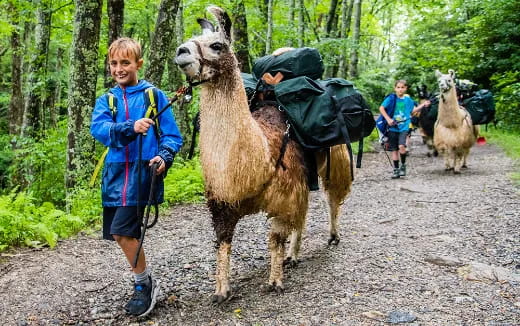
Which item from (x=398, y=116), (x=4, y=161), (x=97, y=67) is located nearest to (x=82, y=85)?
(x=97, y=67)

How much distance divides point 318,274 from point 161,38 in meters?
4.78

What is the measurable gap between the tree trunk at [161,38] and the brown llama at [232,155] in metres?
3.87

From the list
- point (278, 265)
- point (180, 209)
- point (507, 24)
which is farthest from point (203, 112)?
point (507, 24)

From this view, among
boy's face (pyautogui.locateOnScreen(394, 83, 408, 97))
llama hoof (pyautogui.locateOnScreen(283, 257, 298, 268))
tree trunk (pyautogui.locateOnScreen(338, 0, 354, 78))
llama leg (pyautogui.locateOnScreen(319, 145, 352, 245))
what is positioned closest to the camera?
llama hoof (pyautogui.locateOnScreen(283, 257, 298, 268))

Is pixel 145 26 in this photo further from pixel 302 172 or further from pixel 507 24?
pixel 302 172

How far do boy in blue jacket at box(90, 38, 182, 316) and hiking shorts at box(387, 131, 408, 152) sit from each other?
309 inches

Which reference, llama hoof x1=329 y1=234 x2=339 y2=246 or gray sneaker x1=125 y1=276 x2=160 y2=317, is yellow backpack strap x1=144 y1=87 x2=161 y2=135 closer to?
gray sneaker x1=125 y1=276 x2=160 y2=317

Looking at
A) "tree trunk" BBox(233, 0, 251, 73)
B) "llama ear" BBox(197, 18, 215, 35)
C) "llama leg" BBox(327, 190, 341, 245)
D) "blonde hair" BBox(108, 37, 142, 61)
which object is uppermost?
"tree trunk" BBox(233, 0, 251, 73)

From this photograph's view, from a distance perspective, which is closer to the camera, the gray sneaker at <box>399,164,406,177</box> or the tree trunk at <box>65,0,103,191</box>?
the tree trunk at <box>65,0,103,191</box>

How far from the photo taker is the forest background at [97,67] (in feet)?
22.4

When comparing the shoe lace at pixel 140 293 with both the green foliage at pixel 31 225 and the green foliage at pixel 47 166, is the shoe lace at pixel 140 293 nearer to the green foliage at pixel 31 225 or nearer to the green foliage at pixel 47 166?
the green foliage at pixel 31 225

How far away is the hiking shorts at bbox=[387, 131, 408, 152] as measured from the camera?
10586 mm

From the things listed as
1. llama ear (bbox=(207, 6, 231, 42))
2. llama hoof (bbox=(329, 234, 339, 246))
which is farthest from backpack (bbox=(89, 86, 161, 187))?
llama hoof (bbox=(329, 234, 339, 246))

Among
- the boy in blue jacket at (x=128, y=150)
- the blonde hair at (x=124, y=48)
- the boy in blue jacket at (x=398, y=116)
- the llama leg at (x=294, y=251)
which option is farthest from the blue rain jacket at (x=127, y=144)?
the boy in blue jacket at (x=398, y=116)
